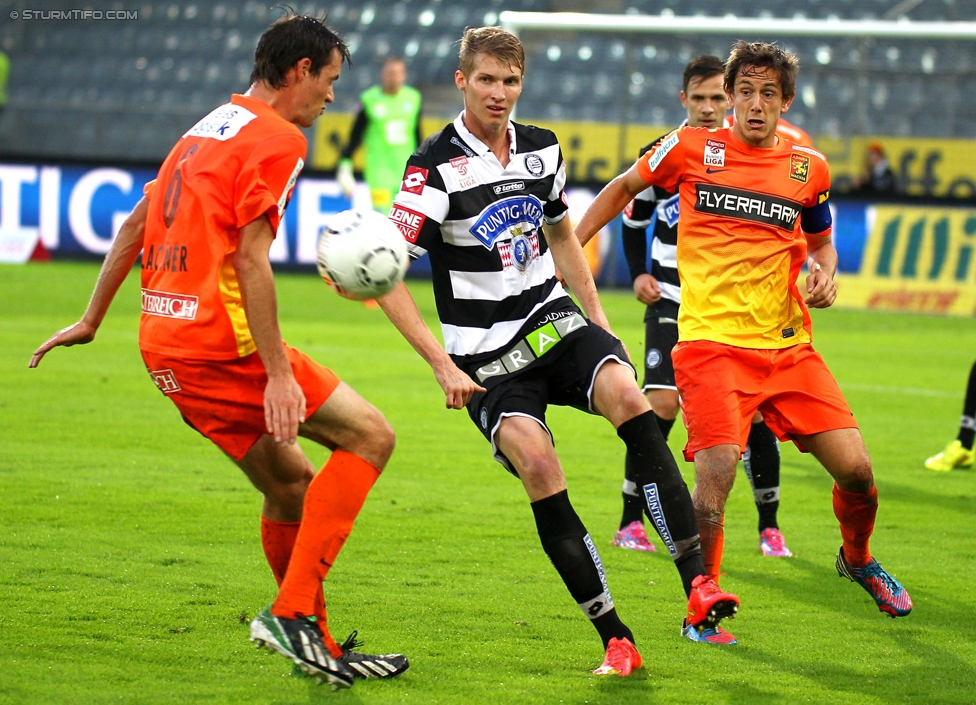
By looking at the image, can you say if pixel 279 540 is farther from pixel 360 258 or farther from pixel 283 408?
pixel 360 258

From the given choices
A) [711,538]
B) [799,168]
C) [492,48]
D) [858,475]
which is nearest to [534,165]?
[492,48]

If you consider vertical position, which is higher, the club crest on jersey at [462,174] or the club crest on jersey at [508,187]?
the club crest on jersey at [462,174]

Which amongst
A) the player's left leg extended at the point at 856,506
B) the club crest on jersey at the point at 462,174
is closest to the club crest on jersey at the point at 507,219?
the club crest on jersey at the point at 462,174

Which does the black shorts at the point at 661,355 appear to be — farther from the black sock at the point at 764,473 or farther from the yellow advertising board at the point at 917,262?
the yellow advertising board at the point at 917,262

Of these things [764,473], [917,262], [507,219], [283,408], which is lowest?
[917,262]

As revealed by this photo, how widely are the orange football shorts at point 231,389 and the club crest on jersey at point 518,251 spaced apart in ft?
2.97

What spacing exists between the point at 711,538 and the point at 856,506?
668 millimetres

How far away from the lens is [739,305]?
4996mm

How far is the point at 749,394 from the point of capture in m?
4.86

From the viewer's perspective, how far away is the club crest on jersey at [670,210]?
6.67 metres

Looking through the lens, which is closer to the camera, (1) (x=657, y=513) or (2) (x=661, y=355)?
(1) (x=657, y=513)

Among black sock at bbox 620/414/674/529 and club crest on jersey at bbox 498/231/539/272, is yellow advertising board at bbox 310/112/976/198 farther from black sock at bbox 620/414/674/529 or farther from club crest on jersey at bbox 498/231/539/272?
club crest on jersey at bbox 498/231/539/272

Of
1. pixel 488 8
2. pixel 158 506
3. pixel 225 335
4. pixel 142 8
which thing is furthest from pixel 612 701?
pixel 142 8

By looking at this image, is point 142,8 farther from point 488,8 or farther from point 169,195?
point 169,195
